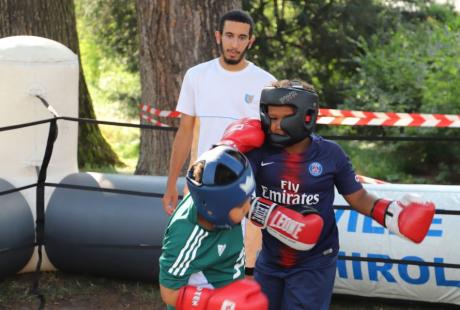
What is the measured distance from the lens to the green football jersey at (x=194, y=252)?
2.82 meters

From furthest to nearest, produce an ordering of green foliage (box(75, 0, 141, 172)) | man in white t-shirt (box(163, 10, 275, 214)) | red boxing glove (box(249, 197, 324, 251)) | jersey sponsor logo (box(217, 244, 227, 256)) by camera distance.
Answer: green foliage (box(75, 0, 141, 172))
man in white t-shirt (box(163, 10, 275, 214))
red boxing glove (box(249, 197, 324, 251))
jersey sponsor logo (box(217, 244, 227, 256))

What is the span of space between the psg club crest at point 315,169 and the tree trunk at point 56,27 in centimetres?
684

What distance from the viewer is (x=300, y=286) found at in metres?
3.50

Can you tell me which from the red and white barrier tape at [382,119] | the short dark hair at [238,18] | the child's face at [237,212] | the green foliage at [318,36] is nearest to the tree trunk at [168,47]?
the red and white barrier tape at [382,119]

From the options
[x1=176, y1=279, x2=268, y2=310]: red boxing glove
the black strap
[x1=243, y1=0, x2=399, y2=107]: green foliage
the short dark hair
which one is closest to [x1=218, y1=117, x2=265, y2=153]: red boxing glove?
[x1=176, y1=279, x2=268, y2=310]: red boxing glove

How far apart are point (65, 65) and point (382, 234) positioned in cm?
259

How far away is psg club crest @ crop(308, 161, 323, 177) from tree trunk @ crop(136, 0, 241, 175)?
411 centimetres

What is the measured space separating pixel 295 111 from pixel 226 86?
114 cm

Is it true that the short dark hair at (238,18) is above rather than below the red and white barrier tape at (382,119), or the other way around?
above

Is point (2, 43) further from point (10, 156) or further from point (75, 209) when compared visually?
point (75, 209)

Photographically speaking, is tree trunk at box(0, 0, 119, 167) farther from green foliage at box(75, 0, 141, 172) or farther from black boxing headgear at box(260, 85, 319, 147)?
black boxing headgear at box(260, 85, 319, 147)

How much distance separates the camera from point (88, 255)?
19.0 feet

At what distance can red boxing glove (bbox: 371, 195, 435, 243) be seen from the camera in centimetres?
340

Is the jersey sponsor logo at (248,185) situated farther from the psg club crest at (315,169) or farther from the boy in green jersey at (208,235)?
the psg club crest at (315,169)
